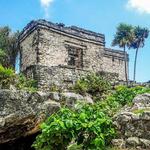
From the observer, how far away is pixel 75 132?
38.8 ft

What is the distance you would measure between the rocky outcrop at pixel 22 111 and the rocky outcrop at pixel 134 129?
2863 mm

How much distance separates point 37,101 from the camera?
14.5 meters

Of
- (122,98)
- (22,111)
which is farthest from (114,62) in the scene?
(22,111)

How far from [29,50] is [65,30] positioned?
304 cm

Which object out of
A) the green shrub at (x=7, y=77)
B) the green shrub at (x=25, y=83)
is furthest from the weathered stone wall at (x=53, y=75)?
the green shrub at (x=7, y=77)

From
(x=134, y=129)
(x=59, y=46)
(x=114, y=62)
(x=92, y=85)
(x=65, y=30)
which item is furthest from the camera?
(x=114, y=62)

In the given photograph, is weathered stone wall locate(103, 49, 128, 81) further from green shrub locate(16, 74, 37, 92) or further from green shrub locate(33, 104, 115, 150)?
green shrub locate(33, 104, 115, 150)

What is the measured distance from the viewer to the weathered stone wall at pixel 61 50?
28.3 meters

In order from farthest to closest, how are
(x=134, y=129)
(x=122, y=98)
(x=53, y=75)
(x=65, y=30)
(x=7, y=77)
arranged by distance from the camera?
1. (x=65, y=30)
2. (x=53, y=75)
3. (x=122, y=98)
4. (x=7, y=77)
5. (x=134, y=129)

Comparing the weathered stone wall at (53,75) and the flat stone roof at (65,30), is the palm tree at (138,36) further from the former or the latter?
the weathered stone wall at (53,75)

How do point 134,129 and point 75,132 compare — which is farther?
point 134,129

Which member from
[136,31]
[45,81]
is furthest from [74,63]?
[136,31]

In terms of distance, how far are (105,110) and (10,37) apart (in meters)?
21.2

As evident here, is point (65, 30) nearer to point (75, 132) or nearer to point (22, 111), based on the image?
point (22, 111)
